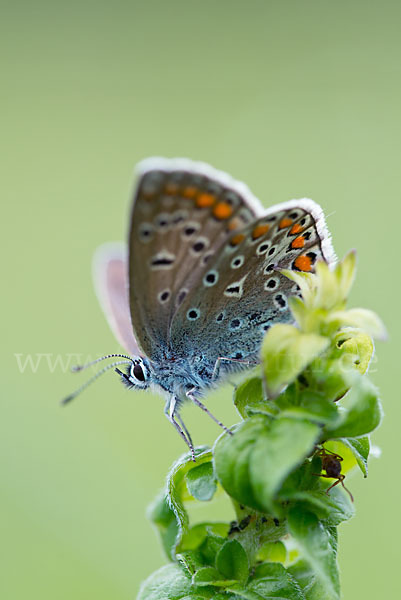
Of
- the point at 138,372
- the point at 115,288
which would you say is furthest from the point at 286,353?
the point at 115,288

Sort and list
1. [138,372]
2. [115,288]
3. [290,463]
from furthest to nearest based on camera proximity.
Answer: [115,288]
[138,372]
[290,463]

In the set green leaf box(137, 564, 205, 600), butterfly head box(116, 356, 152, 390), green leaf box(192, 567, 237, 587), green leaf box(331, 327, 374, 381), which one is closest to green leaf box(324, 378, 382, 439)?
green leaf box(331, 327, 374, 381)

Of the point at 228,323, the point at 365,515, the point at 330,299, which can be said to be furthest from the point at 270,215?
the point at 365,515

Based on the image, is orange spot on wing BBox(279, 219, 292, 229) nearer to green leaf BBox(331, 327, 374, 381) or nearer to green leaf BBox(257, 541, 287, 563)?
green leaf BBox(331, 327, 374, 381)

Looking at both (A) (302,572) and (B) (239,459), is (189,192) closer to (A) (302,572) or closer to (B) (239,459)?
(B) (239,459)

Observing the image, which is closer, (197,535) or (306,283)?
(306,283)
